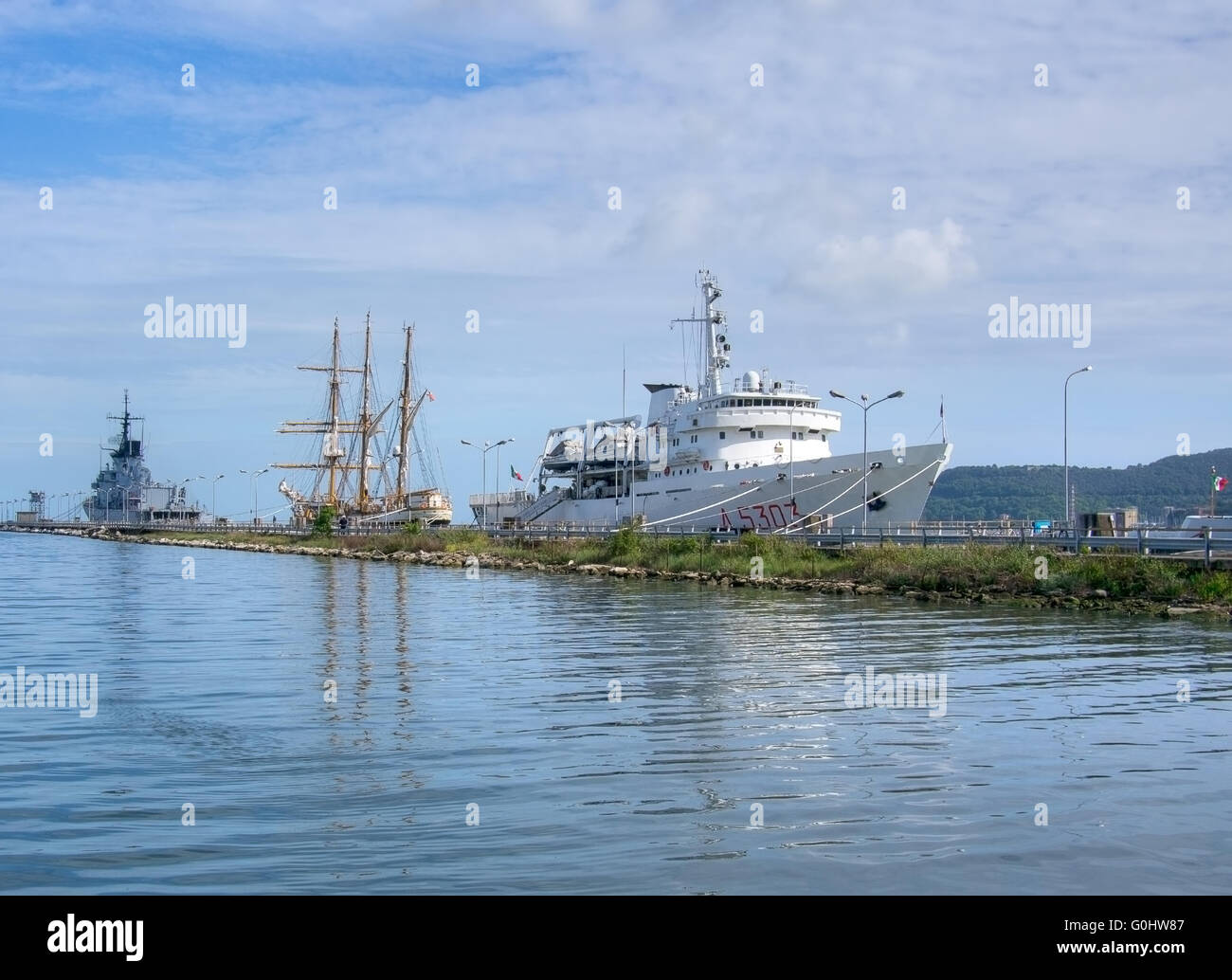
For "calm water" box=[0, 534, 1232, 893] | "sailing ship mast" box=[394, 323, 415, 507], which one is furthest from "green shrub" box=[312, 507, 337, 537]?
"calm water" box=[0, 534, 1232, 893]

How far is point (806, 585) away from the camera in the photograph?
1588 inches

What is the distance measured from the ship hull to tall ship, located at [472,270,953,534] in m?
0.05

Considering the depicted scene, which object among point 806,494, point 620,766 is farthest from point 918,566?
point 620,766

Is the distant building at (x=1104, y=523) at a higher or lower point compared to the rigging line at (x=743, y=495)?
lower

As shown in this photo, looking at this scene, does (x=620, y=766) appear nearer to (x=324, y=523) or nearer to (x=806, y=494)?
(x=806, y=494)

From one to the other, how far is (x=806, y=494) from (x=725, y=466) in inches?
260

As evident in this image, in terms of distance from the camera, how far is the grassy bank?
31.8 metres

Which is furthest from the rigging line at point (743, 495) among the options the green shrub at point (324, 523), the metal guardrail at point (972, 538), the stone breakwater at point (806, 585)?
the green shrub at point (324, 523)

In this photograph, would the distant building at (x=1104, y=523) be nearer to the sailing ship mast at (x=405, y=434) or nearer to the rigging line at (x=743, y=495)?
the rigging line at (x=743, y=495)

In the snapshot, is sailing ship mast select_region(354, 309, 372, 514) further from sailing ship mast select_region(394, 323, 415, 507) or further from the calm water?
the calm water

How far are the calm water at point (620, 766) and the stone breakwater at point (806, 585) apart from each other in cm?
555

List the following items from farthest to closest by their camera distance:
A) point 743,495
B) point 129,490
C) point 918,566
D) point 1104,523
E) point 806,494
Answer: point 129,490 → point 743,495 → point 806,494 → point 1104,523 → point 918,566

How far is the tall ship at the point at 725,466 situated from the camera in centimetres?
5716
